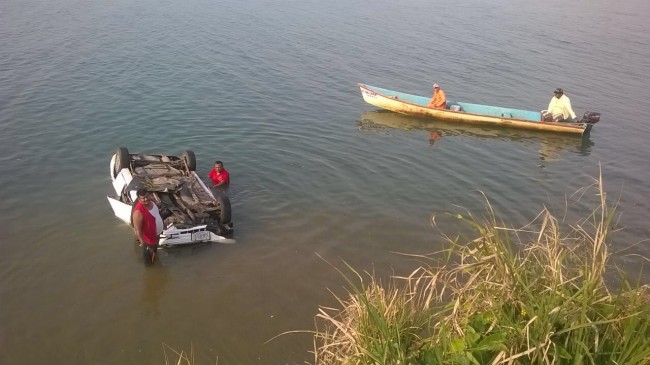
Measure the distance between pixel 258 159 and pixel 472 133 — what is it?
8.10m

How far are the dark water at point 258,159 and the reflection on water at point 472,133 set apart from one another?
0.12m

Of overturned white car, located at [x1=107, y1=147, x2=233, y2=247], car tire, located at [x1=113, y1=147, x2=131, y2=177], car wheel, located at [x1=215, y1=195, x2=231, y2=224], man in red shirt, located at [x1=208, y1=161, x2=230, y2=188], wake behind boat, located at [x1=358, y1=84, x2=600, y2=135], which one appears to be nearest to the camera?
overturned white car, located at [x1=107, y1=147, x2=233, y2=247]

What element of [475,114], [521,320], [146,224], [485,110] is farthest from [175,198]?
[485,110]

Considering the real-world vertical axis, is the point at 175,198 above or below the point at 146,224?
below

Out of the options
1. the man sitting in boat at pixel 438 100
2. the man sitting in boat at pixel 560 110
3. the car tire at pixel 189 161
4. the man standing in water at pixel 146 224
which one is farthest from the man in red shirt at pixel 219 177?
the man sitting in boat at pixel 560 110

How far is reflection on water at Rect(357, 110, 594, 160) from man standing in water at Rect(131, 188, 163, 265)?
10.3 m

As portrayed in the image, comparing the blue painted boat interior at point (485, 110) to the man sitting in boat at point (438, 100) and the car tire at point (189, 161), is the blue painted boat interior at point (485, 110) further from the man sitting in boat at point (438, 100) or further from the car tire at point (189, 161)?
the car tire at point (189, 161)

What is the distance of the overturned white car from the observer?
10.3 meters

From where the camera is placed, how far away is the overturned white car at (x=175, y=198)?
33.9ft

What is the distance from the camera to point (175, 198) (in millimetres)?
11508

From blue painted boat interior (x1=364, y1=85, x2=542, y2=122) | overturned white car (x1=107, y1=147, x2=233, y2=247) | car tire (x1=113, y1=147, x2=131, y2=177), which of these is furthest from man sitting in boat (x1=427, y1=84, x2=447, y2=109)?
car tire (x1=113, y1=147, x2=131, y2=177)

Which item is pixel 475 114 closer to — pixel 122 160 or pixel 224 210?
pixel 224 210

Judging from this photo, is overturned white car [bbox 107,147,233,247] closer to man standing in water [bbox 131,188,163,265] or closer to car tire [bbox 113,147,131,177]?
car tire [bbox 113,147,131,177]

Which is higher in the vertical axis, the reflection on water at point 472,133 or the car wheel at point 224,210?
the reflection on water at point 472,133
